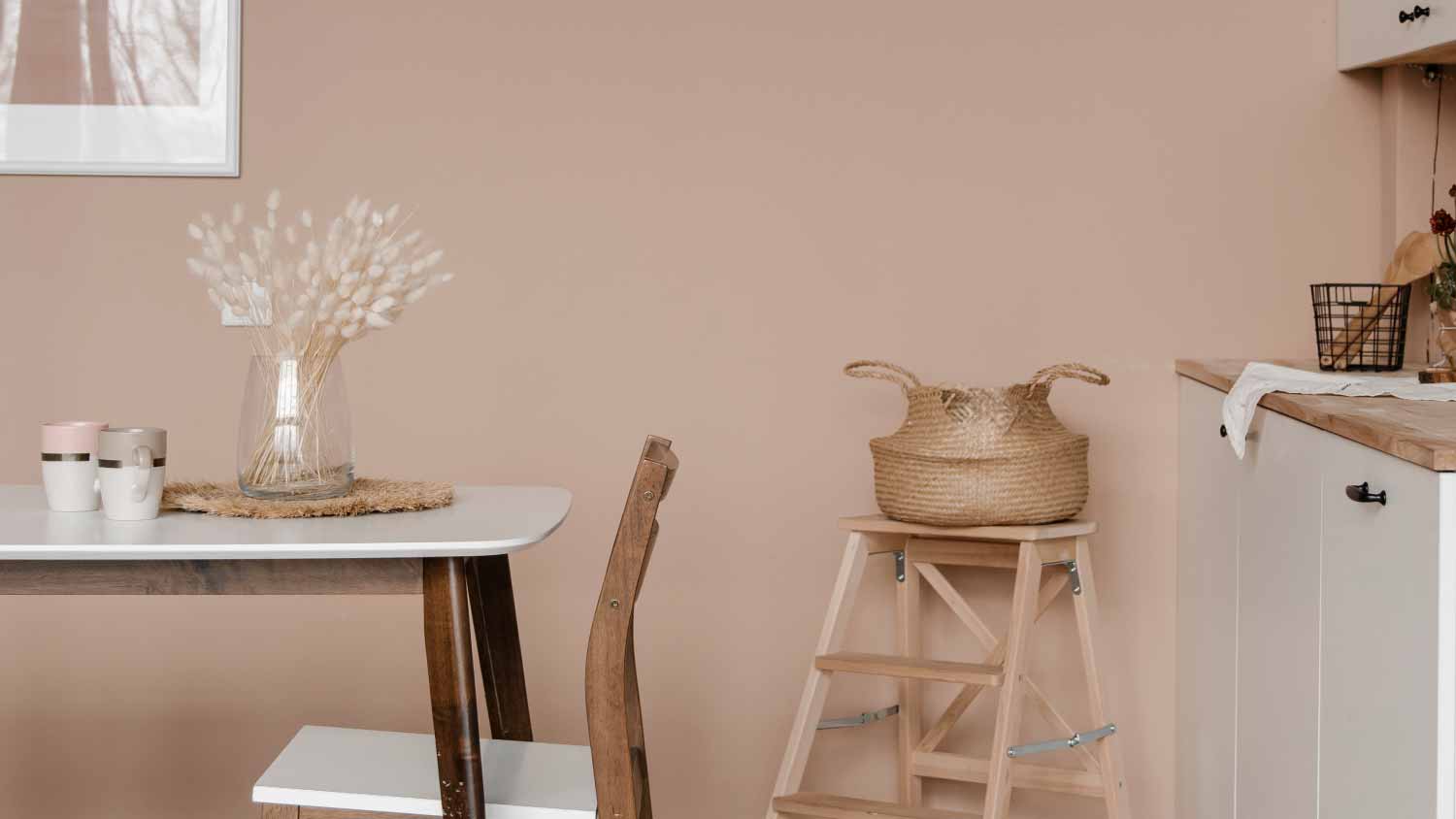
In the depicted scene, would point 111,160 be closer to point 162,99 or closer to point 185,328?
point 162,99

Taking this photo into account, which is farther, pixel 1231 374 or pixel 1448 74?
pixel 1448 74

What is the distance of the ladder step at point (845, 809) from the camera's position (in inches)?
89.5

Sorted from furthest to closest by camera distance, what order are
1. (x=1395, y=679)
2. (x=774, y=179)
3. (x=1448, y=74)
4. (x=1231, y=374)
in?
1. (x=774, y=179)
2. (x=1448, y=74)
3. (x=1231, y=374)
4. (x=1395, y=679)

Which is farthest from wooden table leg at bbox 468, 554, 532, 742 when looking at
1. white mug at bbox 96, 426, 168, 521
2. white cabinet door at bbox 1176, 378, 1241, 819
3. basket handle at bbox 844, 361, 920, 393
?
white cabinet door at bbox 1176, 378, 1241, 819

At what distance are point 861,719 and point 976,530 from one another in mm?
497

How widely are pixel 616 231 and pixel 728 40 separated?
0.46m

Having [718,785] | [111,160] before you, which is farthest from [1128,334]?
[111,160]

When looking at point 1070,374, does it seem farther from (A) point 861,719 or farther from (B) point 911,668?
(A) point 861,719

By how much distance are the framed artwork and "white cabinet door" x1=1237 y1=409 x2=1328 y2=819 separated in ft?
6.79

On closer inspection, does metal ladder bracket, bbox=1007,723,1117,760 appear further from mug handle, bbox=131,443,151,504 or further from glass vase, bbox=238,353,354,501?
mug handle, bbox=131,443,151,504

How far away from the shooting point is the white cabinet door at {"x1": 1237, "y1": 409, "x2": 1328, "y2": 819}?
1.74 m

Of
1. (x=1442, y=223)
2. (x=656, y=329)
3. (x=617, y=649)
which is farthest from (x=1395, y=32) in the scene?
(x=617, y=649)

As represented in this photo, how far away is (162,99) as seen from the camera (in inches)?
106

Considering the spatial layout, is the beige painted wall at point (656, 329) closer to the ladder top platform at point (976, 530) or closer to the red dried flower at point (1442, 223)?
the ladder top platform at point (976, 530)
